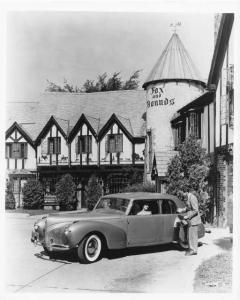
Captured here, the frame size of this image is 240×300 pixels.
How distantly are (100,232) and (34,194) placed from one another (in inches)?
201

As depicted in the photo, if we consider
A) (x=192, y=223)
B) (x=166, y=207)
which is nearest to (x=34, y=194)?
(x=166, y=207)

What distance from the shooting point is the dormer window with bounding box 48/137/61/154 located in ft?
49.1

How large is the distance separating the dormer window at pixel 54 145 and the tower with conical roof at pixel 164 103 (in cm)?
325

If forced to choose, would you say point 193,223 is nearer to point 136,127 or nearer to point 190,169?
point 190,169

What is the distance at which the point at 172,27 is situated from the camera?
348 inches

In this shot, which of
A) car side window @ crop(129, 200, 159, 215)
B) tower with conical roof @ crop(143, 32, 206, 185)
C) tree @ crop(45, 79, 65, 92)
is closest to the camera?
car side window @ crop(129, 200, 159, 215)

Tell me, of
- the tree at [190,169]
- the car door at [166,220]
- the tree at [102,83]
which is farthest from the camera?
the tree at [190,169]

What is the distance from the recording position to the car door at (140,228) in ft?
27.0

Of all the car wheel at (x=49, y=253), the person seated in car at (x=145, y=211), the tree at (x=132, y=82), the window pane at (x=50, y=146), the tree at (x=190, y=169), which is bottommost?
the car wheel at (x=49, y=253)

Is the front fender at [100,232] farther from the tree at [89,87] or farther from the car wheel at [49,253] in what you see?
the tree at [89,87]

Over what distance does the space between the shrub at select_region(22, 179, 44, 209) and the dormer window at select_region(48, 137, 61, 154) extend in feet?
8.49

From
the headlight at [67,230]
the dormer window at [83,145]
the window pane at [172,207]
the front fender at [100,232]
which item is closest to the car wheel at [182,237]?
the window pane at [172,207]

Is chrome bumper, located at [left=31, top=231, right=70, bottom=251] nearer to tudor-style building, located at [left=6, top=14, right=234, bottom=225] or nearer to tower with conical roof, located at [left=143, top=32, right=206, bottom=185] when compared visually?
tudor-style building, located at [left=6, top=14, right=234, bottom=225]

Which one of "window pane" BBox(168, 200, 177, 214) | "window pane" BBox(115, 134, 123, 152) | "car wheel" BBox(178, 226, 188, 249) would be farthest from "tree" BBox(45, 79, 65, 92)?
"window pane" BBox(115, 134, 123, 152)
